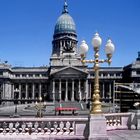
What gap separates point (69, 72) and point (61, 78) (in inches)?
156

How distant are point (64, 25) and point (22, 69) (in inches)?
1067

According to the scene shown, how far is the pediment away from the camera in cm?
15435

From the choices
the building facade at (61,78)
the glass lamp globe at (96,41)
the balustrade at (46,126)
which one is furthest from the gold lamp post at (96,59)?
the building facade at (61,78)

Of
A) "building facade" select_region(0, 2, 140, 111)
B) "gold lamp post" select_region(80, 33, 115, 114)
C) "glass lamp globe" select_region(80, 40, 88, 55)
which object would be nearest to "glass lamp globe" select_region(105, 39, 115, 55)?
"gold lamp post" select_region(80, 33, 115, 114)

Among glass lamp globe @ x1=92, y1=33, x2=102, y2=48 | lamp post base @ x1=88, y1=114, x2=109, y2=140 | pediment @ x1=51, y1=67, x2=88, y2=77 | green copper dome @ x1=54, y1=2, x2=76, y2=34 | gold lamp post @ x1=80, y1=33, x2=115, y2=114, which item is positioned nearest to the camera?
lamp post base @ x1=88, y1=114, x2=109, y2=140

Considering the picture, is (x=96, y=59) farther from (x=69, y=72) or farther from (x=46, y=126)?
(x=69, y=72)

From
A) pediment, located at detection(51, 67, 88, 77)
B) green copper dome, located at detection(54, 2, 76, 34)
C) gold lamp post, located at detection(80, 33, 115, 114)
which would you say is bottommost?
gold lamp post, located at detection(80, 33, 115, 114)

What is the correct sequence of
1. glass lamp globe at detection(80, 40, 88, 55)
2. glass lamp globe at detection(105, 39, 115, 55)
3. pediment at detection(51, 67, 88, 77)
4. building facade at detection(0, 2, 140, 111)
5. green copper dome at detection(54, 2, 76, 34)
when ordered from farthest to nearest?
green copper dome at detection(54, 2, 76, 34) < building facade at detection(0, 2, 140, 111) < pediment at detection(51, 67, 88, 77) < glass lamp globe at detection(80, 40, 88, 55) < glass lamp globe at detection(105, 39, 115, 55)

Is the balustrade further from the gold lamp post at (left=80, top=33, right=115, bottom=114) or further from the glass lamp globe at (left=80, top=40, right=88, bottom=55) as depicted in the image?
the glass lamp globe at (left=80, top=40, right=88, bottom=55)

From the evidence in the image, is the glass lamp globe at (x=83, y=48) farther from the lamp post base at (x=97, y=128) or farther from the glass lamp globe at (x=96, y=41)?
the lamp post base at (x=97, y=128)

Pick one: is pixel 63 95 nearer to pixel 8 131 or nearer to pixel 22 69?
pixel 22 69

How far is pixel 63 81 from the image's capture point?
157 m

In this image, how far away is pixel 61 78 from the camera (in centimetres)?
15588

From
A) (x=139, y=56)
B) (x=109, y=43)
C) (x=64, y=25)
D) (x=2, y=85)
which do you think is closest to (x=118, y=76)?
(x=139, y=56)
